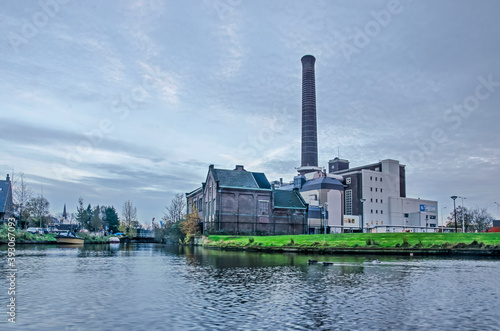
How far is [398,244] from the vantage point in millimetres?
39000

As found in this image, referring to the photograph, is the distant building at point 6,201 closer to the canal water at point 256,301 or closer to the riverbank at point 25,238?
the riverbank at point 25,238

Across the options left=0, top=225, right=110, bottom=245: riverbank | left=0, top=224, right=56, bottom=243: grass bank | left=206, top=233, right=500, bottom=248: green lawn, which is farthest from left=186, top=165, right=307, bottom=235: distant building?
left=0, top=224, right=56, bottom=243: grass bank

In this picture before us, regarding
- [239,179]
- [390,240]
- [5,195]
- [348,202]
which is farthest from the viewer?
[348,202]

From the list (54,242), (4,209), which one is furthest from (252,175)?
(4,209)

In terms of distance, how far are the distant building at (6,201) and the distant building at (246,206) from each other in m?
39.1

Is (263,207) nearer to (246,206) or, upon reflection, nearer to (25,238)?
(246,206)

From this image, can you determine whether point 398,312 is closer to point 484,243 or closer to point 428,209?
point 484,243

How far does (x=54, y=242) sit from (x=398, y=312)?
78.5 m

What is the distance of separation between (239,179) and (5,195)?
49.8 m

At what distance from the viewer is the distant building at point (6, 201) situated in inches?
3258

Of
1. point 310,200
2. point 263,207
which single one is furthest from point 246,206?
point 310,200

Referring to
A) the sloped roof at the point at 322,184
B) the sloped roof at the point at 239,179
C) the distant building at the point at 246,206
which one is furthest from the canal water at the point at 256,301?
the sloped roof at the point at 322,184

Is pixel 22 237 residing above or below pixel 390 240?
below

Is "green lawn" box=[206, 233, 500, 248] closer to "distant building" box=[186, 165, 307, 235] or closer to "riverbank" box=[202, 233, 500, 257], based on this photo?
"riverbank" box=[202, 233, 500, 257]
